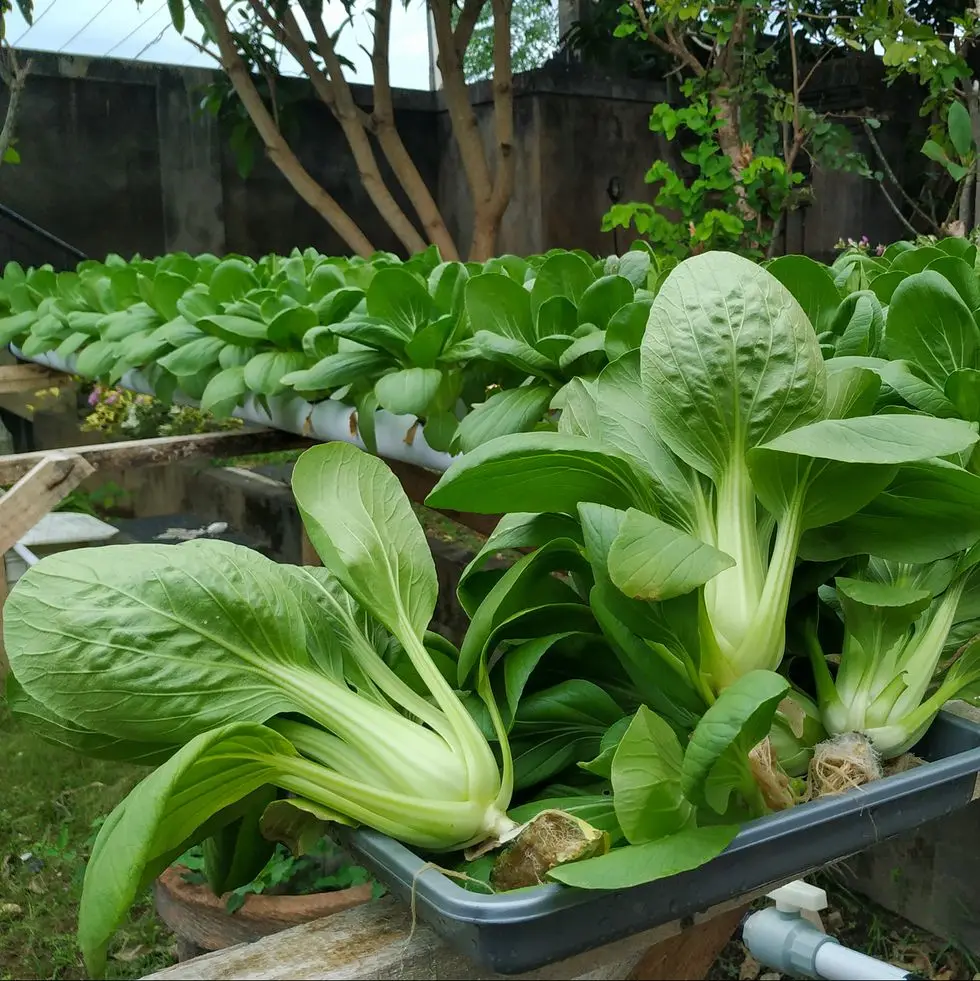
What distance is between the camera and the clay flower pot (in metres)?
1.52

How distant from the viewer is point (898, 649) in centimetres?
70

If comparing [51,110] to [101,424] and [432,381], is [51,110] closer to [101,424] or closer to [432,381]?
[101,424]

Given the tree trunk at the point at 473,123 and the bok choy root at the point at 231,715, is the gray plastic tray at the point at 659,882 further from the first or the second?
the tree trunk at the point at 473,123

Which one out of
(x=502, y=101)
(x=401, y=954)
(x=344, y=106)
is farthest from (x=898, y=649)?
(x=344, y=106)

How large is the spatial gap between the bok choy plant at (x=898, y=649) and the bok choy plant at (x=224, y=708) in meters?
0.24

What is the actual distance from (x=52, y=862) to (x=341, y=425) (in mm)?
1196

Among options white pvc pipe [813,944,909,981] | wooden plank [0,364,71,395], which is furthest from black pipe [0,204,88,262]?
white pvc pipe [813,944,909,981]

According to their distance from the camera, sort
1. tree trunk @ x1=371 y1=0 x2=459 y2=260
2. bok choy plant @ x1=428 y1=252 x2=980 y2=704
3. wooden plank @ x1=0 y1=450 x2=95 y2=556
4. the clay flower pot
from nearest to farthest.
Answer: bok choy plant @ x1=428 y1=252 x2=980 y2=704 → the clay flower pot → wooden plank @ x1=0 y1=450 x2=95 y2=556 → tree trunk @ x1=371 y1=0 x2=459 y2=260

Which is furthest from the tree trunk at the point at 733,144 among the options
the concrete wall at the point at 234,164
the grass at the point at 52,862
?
the concrete wall at the point at 234,164

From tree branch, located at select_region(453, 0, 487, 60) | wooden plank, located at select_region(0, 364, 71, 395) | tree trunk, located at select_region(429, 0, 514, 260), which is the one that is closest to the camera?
wooden plank, located at select_region(0, 364, 71, 395)

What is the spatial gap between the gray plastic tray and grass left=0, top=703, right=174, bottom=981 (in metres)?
1.25

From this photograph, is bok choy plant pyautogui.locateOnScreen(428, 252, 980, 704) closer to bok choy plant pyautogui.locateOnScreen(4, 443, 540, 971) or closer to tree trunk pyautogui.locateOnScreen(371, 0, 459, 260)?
bok choy plant pyautogui.locateOnScreen(4, 443, 540, 971)

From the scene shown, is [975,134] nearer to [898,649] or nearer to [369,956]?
[898,649]

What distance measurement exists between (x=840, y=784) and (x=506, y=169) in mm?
5771
